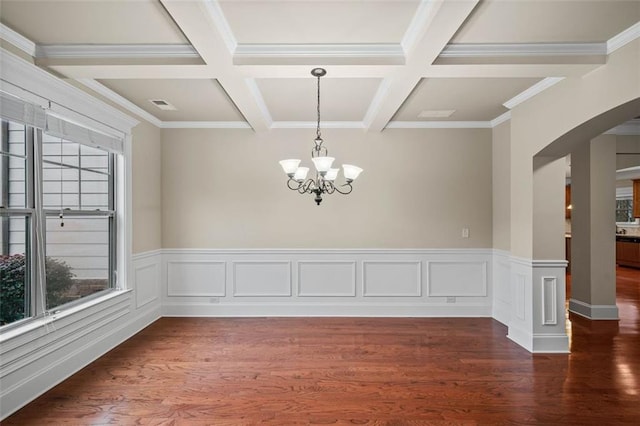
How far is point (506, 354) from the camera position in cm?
359

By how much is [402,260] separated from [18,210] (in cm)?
421

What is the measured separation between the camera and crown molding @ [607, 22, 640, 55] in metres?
2.49

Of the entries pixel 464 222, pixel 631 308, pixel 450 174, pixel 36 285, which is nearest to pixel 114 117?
pixel 36 285

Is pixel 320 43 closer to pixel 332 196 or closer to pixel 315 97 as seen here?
pixel 315 97

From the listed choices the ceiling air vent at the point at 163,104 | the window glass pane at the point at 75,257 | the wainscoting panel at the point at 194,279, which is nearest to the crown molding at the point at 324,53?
the ceiling air vent at the point at 163,104

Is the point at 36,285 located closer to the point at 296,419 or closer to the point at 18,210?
the point at 18,210

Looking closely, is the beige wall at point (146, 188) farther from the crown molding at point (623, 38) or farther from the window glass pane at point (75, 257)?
the crown molding at point (623, 38)

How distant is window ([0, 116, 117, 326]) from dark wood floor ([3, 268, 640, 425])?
77 centimetres

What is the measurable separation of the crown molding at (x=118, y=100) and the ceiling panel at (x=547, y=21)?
327 centimetres

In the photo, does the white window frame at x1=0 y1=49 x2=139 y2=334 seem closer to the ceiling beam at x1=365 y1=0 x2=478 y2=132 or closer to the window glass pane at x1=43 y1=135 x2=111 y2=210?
the window glass pane at x1=43 y1=135 x2=111 y2=210

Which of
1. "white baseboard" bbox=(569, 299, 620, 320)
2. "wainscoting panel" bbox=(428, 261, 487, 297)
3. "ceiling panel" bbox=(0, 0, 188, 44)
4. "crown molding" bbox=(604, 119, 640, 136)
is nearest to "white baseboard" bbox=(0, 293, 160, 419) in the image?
"ceiling panel" bbox=(0, 0, 188, 44)

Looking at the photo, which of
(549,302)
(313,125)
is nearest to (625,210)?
(549,302)

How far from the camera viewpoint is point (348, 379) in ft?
10.0

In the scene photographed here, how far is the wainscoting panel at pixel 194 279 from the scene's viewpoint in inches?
195
